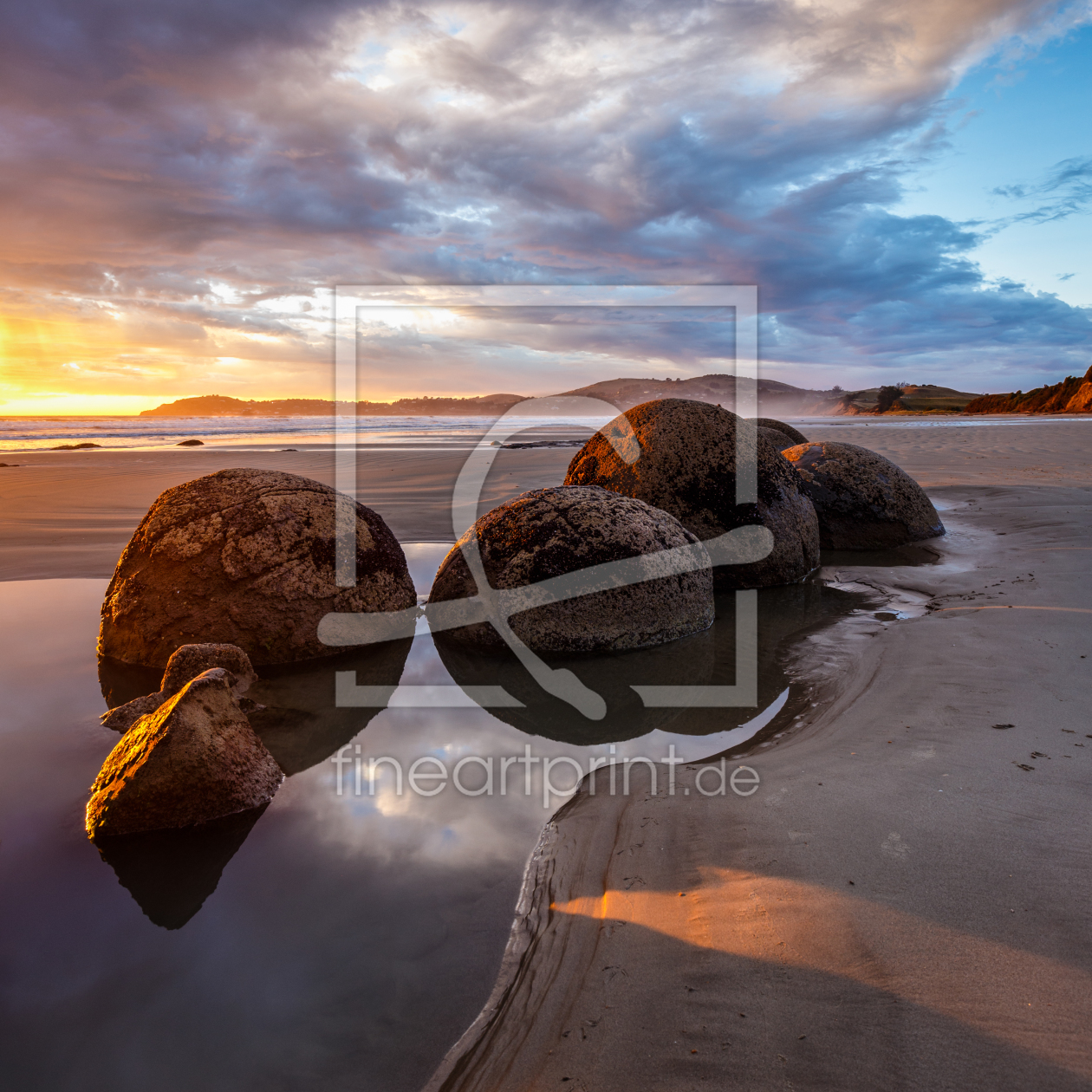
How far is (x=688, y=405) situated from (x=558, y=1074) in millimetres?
5367

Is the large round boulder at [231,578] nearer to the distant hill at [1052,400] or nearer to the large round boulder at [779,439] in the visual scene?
the large round boulder at [779,439]

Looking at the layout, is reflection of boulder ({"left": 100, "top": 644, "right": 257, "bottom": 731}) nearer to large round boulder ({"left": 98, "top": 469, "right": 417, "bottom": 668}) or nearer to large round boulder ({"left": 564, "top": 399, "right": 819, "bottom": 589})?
large round boulder ({"left": 98, "top": 469, "right": 417, "bottom": 668})

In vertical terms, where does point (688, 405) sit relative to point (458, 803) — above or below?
above

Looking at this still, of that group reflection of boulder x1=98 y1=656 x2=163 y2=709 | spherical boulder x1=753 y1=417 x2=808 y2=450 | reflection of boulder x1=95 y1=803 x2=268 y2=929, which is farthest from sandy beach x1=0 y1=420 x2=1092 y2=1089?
spherical boulder x1=753 y1=417 x2=808 y2=450

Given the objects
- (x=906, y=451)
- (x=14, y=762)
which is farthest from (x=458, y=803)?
(x=906, y=451)

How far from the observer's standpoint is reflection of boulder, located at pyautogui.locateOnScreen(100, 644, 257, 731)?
333 cm

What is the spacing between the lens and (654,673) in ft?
13.1

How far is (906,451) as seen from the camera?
52.6ft

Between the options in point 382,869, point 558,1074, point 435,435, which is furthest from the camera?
point 435,435

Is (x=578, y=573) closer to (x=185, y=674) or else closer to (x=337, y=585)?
(x=337, y=585)

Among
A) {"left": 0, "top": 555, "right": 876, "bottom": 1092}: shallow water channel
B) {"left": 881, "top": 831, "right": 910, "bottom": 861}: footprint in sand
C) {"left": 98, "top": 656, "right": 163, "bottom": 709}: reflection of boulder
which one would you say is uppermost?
{"left": 881, "top": 831, "right": 910, "bottom": 861}: footprint in sand

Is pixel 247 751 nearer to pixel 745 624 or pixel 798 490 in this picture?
pixel 745 624

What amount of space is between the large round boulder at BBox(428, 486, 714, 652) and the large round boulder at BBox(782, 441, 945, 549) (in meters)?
3.15

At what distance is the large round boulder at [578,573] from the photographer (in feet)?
14.1
